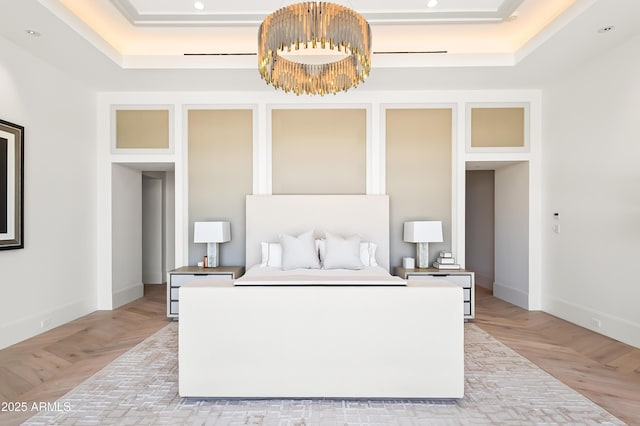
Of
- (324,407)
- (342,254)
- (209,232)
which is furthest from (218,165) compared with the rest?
(324,407)

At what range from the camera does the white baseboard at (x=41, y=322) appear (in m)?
3.38

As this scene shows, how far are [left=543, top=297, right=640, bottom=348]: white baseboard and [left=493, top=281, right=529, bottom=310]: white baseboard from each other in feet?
0.75

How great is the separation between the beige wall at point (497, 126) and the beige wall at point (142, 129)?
4103 millimetres

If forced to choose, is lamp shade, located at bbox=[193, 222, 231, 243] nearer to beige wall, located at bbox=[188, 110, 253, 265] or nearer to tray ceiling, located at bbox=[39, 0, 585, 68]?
beige wall, located at bbox=[188, 110, 253, 265]

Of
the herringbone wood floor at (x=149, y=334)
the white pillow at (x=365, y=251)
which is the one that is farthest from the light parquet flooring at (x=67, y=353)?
the white pillow at (x=365, y=251)

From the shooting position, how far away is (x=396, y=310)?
86.7 inches

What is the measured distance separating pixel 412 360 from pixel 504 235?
3.87 metres

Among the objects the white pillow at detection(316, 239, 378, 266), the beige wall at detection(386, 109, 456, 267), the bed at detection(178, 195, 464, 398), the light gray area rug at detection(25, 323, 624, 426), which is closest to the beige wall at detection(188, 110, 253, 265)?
the white pillow at detection(316, 239, 378, 266)

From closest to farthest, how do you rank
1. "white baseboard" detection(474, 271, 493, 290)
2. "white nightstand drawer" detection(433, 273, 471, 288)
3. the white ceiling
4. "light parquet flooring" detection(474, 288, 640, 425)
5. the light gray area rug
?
the light gray area rug
"light parquet flooring" detection(474, 288, 640, 425)
the white ceiling
"white nightstand drawer" detection(433, 273, 471, 288)
"white baseboard" detection(474, 271, 493, 290)

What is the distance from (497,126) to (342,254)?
107 inches

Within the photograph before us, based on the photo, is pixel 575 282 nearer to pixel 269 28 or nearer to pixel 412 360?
pixel 412 360

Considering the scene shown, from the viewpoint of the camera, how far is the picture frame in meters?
3.34

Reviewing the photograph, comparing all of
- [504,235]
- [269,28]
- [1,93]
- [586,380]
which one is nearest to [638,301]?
[586,380]

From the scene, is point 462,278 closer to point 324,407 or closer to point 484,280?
point 484,280
